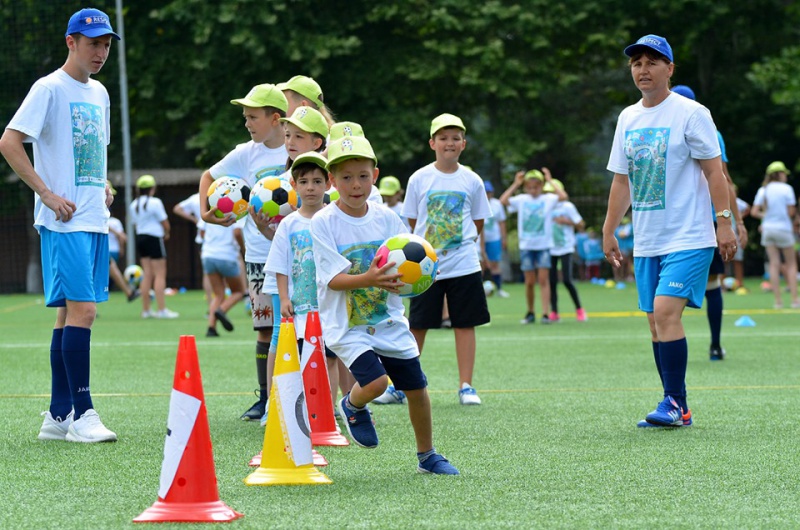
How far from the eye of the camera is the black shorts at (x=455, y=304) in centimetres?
888

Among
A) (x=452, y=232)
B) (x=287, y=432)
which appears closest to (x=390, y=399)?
(x=452, y=232)

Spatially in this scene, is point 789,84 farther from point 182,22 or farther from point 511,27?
point 182,22

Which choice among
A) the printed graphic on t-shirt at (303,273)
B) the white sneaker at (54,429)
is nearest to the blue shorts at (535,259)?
the printed graphic on t-shirt at (303,273)

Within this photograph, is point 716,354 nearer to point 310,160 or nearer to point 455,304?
point 455,304

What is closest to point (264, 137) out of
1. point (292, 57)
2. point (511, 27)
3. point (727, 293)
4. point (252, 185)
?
point (252, 185)

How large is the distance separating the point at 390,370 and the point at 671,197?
2431 millimetres

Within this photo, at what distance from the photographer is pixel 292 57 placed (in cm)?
3241

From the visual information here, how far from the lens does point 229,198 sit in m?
7.60

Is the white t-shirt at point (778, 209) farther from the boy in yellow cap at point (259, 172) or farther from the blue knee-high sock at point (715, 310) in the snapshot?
the boy in yellow cap at point (259, 172)

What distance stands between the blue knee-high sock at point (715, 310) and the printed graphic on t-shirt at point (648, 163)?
3741 mm

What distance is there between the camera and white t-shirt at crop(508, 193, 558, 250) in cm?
1734

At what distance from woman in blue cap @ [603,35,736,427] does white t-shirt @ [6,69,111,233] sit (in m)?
3.04

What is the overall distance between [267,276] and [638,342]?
7362 millimetres

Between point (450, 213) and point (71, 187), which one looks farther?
point (450, 213)
